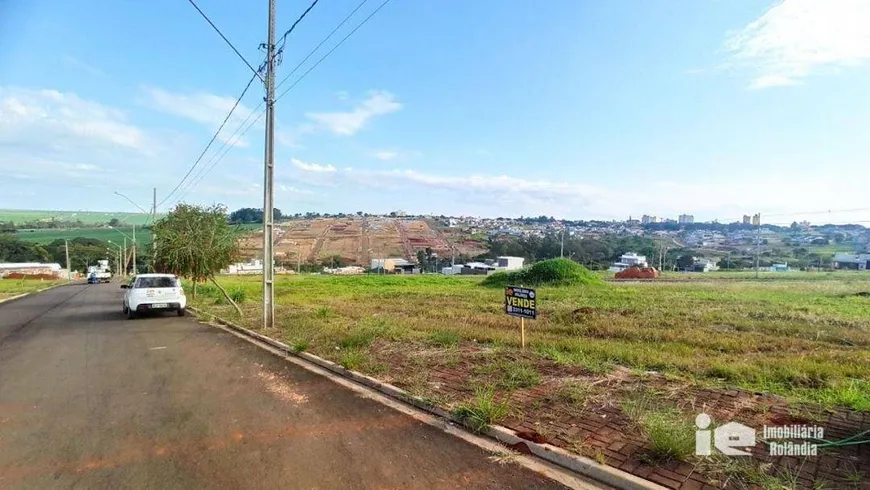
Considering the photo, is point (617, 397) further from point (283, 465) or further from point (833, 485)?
point (283, 465)

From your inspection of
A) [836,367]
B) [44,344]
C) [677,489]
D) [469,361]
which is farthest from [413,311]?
[677,489]

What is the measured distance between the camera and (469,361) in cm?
804

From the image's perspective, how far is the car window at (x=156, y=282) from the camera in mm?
16391

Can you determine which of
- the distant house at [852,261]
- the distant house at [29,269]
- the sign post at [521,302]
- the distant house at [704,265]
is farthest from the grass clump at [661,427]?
the distant house at [852,261]

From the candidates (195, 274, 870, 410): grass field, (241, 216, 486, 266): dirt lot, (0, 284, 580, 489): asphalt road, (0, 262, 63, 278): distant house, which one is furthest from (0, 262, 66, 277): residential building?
(0, 284, 580, 489): asphalt road

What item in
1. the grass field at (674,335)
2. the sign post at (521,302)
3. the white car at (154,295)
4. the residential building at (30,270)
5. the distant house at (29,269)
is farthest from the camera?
the distant house at (29,269)

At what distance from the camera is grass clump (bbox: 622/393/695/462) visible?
429 cm

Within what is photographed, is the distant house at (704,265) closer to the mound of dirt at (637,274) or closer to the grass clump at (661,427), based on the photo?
the mound of dirt at (637,274)

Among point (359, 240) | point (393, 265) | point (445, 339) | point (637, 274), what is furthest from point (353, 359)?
point (359, 240)

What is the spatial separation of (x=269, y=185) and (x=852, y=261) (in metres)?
91.3

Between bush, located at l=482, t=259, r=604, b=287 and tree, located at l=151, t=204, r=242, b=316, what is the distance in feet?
66.2

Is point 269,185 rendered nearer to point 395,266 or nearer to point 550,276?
point 550,276

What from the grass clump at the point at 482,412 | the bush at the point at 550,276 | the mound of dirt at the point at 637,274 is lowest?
the mound of dirt at the point at 637,274

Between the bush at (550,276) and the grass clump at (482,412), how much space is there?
27873 millimetres
